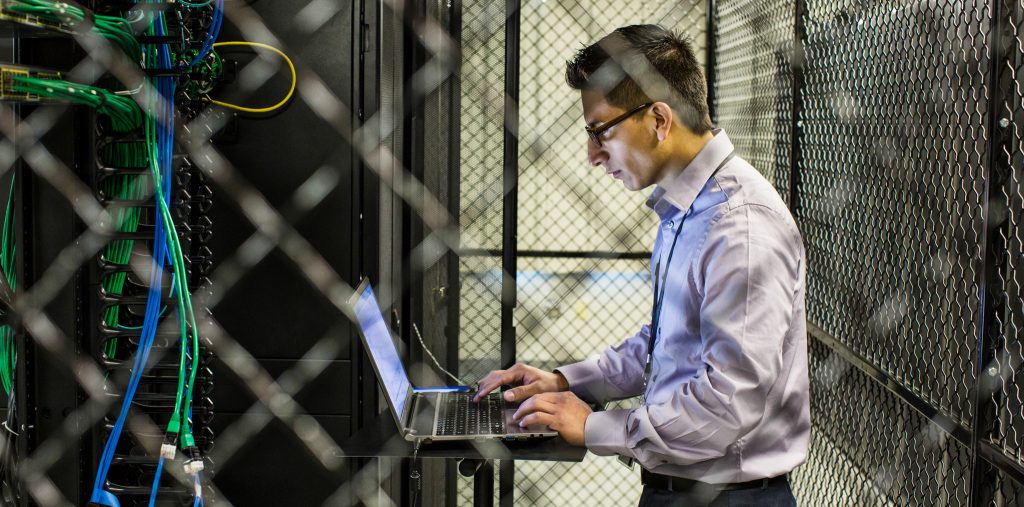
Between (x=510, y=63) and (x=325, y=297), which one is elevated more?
(x=510, y=63)

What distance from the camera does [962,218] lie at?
1856 millimetres

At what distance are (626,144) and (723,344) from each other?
Result: 0.45 metres

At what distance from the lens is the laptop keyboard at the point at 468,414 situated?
1518mm

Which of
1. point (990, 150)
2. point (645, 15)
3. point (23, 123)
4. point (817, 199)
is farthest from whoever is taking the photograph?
point (645, 15)

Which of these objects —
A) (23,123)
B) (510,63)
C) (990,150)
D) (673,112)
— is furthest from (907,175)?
(23,123)

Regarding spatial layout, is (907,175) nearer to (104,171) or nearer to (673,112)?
(673,112)

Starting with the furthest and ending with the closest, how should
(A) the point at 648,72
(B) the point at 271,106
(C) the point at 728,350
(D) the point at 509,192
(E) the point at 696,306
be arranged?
(D) the point at 509,192
(B) the point at 271,106
(A) the point at 648,72
(E) the point at 696,306
(C) the point at 728,350

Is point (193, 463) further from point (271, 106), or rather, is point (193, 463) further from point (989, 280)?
point (989, 280)

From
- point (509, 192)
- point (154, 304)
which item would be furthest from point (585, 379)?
point (154, 304)

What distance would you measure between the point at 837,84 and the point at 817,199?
40cm

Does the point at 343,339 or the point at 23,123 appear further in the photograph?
the point at 343,339

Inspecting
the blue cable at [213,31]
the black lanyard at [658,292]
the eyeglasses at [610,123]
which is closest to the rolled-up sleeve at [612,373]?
the black lanyard at [658,292]

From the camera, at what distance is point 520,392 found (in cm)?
173

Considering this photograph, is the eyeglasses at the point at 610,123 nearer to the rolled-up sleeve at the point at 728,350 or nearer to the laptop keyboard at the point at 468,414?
the rolled-up sleeve at the point at 728,350
